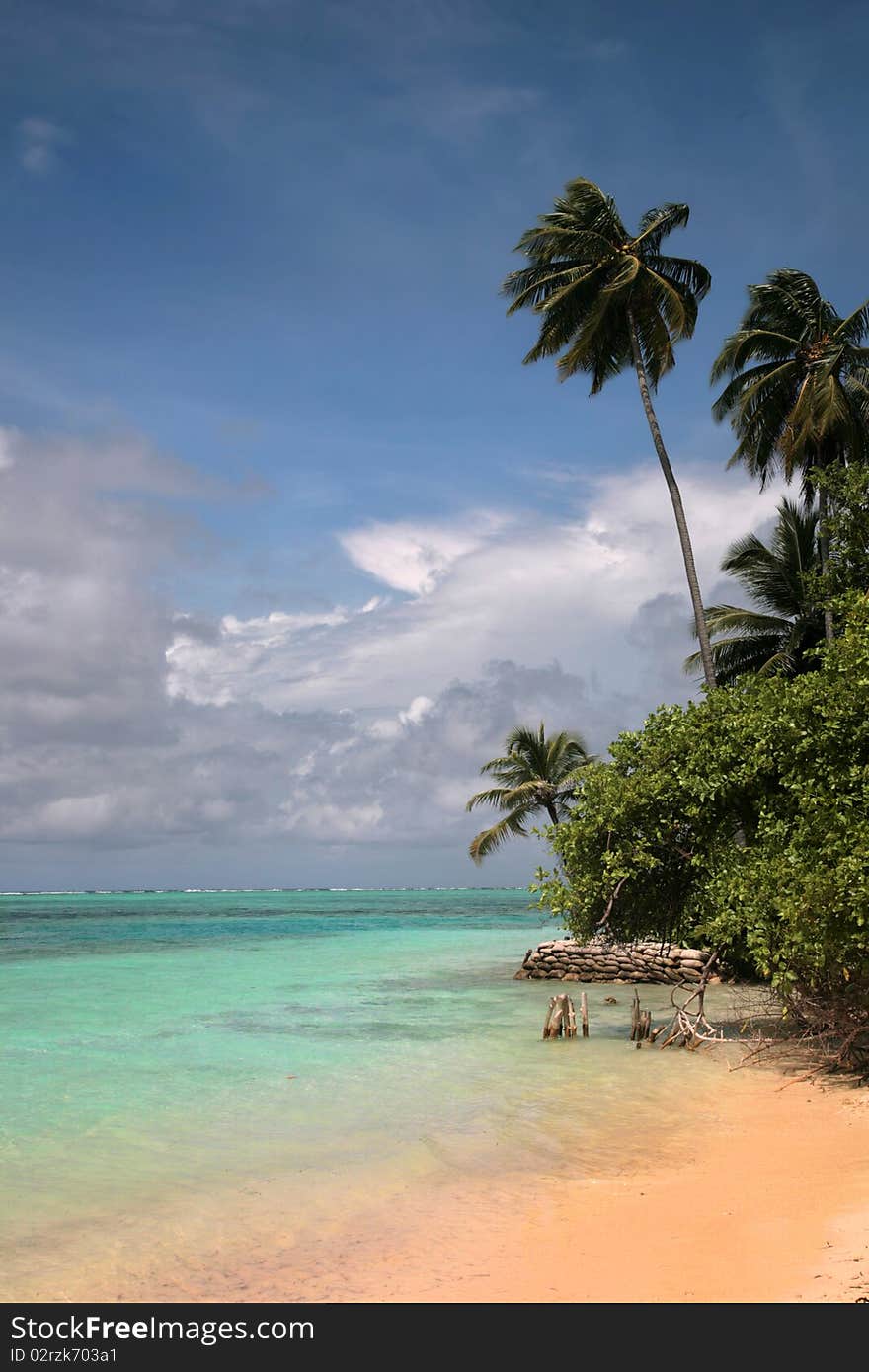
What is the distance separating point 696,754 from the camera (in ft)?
41.8

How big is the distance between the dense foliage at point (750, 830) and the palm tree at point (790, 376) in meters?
10.7

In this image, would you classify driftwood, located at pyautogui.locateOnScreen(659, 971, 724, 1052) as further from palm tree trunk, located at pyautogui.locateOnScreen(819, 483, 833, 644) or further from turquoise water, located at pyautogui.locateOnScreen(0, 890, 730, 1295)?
palm tree trunk, located at pyautogui.locateOnScreen(819, 483, 833, 644)

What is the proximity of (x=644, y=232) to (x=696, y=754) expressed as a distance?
15.9 m

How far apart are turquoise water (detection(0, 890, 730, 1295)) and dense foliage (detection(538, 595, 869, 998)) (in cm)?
214

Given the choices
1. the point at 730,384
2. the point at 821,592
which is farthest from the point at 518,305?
the point at 821,592

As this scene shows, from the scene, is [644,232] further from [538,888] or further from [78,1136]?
[78,1136]

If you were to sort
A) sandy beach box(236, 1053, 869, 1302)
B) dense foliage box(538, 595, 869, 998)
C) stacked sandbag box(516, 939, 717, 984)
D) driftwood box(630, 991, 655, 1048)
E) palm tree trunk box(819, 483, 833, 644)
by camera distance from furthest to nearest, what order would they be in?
stacked sandbag box(516, 939, 717, 984), driftwood box(630, 991, 655, 1048), palm tree trunk box(819, 483, 833, 644), dense foliage box(538, 595, 869, 998), sandy beach box(236, 1053, 869, 1302)

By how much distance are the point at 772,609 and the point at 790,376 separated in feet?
22.1

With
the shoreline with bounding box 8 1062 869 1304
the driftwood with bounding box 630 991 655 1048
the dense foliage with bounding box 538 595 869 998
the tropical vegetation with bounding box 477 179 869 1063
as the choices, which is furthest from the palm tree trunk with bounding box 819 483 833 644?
the shoreline with bounding box 8 1062 869 1304

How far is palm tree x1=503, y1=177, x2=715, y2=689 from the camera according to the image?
22.4 meters

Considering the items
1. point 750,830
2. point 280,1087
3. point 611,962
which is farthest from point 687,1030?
point 611,962

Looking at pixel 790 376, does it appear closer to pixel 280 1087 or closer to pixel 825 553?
pixel 825 553

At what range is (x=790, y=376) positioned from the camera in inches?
912

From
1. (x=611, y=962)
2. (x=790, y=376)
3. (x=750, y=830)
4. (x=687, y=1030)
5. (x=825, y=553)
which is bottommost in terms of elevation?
Result: (x=611, y=962)
